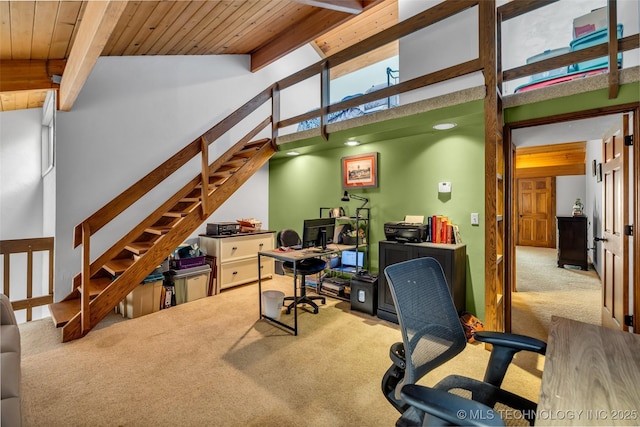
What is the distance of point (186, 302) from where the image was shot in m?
3.94

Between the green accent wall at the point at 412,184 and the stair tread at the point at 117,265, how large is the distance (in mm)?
2564

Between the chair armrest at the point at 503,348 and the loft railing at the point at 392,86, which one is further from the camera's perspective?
the loft railing at the point at 392,86

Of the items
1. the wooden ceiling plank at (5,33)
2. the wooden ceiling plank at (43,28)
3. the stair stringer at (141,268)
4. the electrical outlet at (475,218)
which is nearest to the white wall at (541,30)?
the electrical outlet at (475,218)

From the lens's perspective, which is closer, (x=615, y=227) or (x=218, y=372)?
(x=218, y=372)

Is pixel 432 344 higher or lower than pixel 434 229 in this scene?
lower

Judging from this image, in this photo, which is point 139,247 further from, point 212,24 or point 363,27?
point 363,27

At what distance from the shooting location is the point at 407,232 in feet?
10.9

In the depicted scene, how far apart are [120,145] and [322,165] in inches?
112

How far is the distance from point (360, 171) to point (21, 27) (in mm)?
3784

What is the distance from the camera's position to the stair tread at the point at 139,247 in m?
3.37

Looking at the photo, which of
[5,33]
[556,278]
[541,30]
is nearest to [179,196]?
Answer: [5,33]

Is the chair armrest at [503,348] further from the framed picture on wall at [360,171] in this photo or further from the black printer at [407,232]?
the framed picture on wall at [360,171]

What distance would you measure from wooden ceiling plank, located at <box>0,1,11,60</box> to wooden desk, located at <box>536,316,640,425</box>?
4030 millimetres

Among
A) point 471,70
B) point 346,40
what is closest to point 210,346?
point 471,70
